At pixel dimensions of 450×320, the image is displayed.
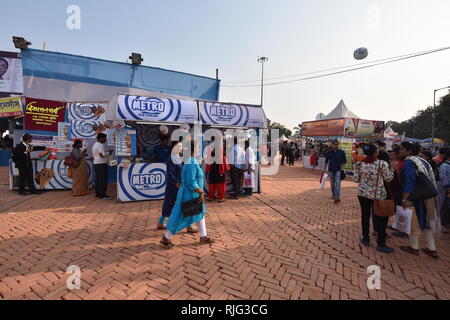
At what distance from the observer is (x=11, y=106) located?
25.3 ft

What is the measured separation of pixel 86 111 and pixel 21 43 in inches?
156

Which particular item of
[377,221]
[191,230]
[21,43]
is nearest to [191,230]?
[191,230]

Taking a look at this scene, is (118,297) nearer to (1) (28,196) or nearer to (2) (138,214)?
(2) (138,214)

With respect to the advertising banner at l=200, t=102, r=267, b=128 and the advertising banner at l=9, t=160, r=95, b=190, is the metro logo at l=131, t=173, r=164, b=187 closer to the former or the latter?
the advertising banner at l=200, t=102, r=267, b=128

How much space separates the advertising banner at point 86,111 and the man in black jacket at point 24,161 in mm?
1824

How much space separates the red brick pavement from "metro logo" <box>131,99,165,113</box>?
273 cm

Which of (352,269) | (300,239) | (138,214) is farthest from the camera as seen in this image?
(138,214)

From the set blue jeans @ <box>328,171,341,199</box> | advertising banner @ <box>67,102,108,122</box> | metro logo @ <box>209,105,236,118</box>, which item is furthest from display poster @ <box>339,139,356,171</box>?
advertising banner @ <box>67,102,108,122</box>

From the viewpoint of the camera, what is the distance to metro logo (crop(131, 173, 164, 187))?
6.36 m

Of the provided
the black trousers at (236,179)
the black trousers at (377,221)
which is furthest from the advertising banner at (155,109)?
the black trousers at (377,221)

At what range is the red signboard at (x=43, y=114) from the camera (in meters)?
7.68
